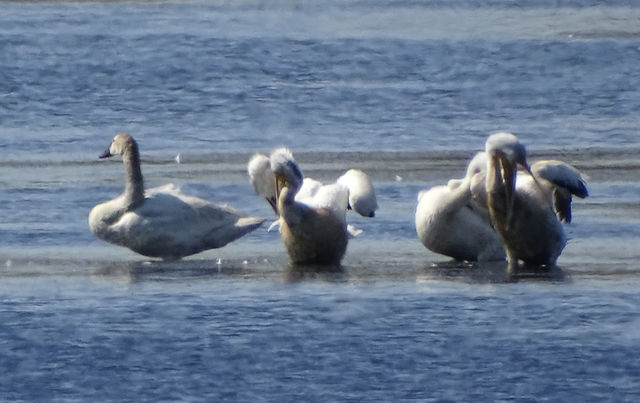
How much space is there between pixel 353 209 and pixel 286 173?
65 cm

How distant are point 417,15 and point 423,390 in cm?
1402

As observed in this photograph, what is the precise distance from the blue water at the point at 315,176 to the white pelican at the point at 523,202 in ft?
0.67

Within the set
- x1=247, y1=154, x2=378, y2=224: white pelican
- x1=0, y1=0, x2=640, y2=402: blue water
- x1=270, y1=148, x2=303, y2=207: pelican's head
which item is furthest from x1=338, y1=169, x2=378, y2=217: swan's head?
x1=270, y1=148, x2=303, y2=207: pelican's head

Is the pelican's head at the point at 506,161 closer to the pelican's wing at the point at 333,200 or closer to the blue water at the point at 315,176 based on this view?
the blue water at the point at 315,176

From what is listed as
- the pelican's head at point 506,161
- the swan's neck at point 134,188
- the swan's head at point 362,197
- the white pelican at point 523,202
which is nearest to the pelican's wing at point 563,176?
the white pelican at point 523,202

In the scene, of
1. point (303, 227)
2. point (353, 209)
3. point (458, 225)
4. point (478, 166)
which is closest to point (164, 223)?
point (303, 227)

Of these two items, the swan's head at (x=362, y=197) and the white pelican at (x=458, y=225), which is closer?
the white pelican at (x=458, y=225)

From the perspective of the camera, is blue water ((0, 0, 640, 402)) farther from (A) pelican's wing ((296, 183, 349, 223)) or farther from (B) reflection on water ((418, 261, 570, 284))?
(A) pelican's wing ((296, 183, 349, 223))

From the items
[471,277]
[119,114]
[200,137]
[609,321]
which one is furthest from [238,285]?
[119,114]

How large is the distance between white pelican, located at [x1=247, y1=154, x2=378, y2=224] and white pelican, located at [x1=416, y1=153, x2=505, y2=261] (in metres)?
0.36

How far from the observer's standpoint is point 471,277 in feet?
34.2

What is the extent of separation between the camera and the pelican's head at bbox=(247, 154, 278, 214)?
1145 cm

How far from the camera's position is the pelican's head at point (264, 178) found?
1145 centimetres

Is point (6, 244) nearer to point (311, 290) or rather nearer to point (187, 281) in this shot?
point (187, 281)
